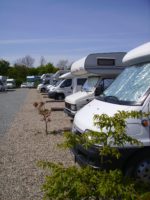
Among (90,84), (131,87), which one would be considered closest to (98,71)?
(90,84)

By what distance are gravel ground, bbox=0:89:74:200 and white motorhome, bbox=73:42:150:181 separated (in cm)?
102

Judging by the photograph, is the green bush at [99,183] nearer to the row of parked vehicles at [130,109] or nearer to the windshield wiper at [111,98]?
the row of parked vehicles at [130,109]

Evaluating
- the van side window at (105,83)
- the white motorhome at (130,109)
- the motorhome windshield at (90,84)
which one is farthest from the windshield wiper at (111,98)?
the motorhome windshield at (90,84)

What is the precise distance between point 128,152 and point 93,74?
7.36 meters

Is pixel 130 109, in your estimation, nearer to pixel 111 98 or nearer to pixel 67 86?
pixel 111 98

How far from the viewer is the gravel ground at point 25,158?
219 inches

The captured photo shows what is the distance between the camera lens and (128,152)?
488 cm

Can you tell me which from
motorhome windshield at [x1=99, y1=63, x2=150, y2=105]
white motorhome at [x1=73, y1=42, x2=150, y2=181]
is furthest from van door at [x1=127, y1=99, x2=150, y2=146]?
motorhome windshield at [x1=99, y1=63, x2=150, y2=105]

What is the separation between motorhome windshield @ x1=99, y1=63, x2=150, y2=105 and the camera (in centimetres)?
534

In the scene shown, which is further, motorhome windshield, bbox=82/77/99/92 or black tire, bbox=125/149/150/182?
motorhome windshield, bbox=82/77/99/92

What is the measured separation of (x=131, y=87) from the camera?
5.81m

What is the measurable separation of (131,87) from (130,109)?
84 centimetres

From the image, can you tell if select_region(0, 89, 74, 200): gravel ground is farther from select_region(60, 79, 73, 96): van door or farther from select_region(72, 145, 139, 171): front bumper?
select_region(60, 79, 73, 96): van door

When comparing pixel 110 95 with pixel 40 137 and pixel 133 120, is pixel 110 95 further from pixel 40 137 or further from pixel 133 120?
pixel 40 137
